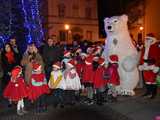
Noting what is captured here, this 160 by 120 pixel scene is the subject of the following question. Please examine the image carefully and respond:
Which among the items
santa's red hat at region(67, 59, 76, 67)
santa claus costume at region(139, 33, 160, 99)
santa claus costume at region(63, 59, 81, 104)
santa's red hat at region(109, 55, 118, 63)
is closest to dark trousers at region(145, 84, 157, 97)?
santa claus costume at region(139, 33, 160, 99)

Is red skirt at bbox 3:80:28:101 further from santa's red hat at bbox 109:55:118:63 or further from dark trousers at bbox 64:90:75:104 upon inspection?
santa's red hat at bbox 109:55:118:63

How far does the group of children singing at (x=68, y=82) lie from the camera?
996 centimetres

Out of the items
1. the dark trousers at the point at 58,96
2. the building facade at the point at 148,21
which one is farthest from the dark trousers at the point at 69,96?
the building facade at the point at 148,21

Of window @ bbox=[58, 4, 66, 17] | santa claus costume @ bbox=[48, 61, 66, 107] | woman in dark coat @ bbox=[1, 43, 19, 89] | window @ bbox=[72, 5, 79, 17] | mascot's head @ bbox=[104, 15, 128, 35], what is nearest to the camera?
santa claus costume @ bbox=[48, 61, 66, 107]

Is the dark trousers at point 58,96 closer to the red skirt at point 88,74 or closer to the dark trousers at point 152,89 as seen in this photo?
the red skirt at point 88,74

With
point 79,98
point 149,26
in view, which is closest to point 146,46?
point 79,98

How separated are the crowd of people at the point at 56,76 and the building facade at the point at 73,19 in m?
32.2

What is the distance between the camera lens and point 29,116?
381 inches

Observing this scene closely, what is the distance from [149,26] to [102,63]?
97.9 feet

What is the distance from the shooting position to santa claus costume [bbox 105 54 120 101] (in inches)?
432

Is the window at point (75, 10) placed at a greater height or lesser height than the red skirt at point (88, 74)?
greater

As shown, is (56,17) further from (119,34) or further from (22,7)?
(119,34)

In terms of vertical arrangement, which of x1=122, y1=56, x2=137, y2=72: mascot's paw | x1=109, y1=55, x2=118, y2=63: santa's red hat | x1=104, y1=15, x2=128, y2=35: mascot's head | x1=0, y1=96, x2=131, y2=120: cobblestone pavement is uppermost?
x1=104, y1=15, x2=128, y2=35: mascot's head

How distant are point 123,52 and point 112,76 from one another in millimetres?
1254
